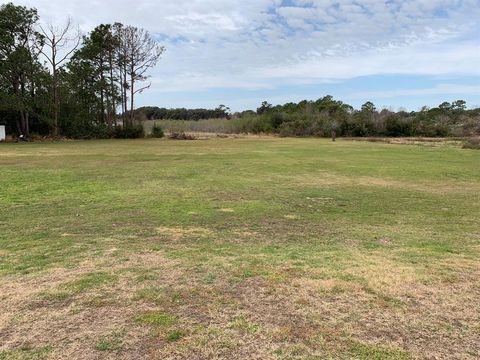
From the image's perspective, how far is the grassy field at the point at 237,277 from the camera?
9.69 feet

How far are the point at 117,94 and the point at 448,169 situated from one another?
3701cm

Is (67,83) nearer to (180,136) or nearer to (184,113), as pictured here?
(180,136)

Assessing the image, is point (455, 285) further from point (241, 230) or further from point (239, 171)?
point (239, 171)

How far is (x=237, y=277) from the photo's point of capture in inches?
169

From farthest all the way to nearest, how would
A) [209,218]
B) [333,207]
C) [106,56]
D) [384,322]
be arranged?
[106,56] → [333,207] → [209,218] → [384,322]

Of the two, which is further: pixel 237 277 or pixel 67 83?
pixel 67 83

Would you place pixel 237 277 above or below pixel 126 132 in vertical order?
below

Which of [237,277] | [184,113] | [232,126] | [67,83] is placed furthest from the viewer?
[184,113]

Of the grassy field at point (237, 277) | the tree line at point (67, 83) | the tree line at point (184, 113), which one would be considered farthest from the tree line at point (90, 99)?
the tree line at point (184, 113)

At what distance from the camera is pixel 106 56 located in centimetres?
4406

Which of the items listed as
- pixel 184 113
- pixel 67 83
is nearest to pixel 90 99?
pixel 67 83

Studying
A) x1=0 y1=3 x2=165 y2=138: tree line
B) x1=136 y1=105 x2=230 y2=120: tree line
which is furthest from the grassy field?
x1=136 y1=105 x2=230 y2=120: tree line

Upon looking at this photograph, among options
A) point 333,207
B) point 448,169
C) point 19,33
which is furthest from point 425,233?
point 19,33

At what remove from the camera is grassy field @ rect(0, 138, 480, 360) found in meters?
2.95
